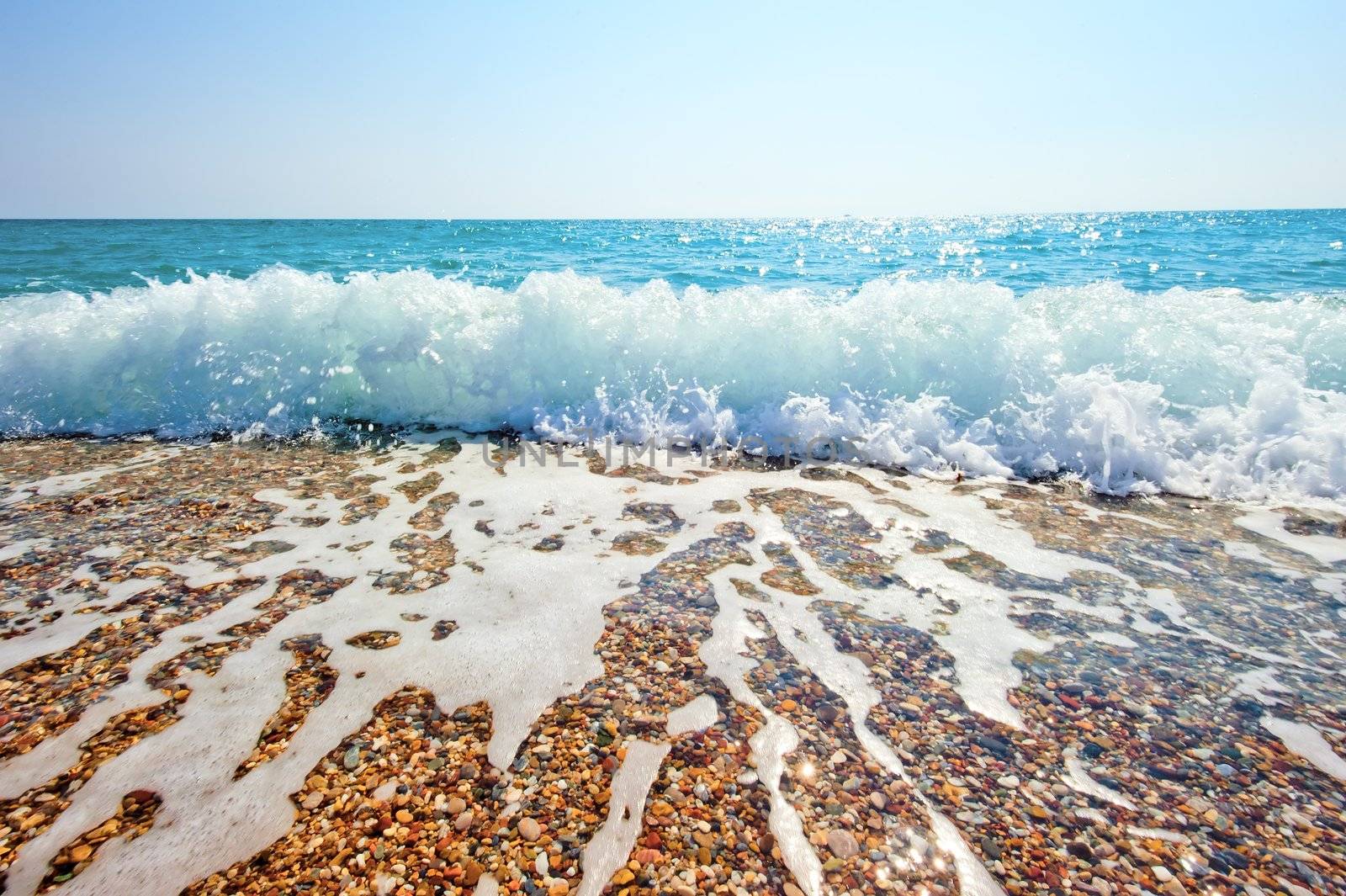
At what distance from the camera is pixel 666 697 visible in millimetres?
2383

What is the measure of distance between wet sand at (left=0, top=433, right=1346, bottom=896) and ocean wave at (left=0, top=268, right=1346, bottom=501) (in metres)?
1.21

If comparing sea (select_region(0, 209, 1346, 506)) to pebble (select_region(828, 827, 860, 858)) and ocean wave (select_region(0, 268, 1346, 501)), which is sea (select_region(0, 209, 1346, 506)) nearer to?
ocean wave (select_region(0, 268, 1346, 501))

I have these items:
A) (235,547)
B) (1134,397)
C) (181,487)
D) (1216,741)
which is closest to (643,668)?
(1216,741)

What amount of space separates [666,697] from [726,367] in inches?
173

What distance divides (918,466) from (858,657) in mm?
2754

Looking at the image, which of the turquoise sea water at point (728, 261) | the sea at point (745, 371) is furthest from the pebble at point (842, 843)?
the turquoise sea water at point (728, 261)

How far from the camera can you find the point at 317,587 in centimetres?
319

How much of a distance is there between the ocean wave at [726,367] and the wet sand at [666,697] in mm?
1211

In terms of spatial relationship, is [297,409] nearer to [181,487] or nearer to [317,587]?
[181,487]

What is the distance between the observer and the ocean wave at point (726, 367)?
5.18 metres

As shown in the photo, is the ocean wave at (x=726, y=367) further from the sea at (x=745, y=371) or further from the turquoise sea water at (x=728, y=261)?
the turquoise sea water at (x=728, y=261)

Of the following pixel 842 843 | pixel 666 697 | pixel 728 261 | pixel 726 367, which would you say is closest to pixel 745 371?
pixel 726 367

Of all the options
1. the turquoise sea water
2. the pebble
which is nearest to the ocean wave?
the pebble

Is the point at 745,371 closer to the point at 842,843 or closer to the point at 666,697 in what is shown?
the point at 666,697
